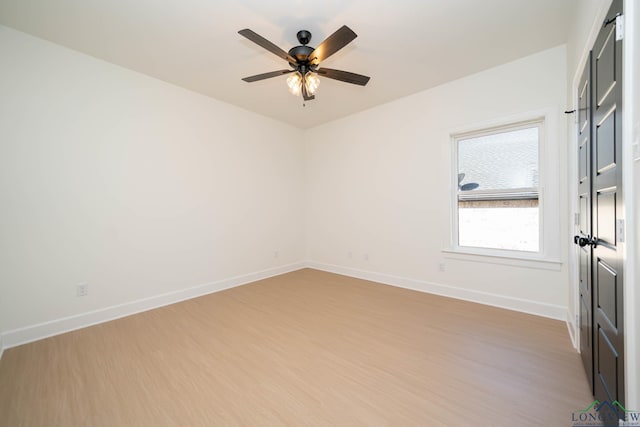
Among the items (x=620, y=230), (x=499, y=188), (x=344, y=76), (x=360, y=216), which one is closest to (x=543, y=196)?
(x=499, y=188)

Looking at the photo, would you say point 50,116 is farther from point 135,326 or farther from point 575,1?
point 575,1

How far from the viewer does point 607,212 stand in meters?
1.27

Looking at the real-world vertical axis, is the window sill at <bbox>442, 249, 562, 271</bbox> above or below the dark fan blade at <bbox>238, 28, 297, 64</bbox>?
below

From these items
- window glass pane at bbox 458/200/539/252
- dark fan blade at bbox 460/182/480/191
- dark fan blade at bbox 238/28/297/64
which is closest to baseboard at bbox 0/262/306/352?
dark fan blade at bbox 238/28/297/64

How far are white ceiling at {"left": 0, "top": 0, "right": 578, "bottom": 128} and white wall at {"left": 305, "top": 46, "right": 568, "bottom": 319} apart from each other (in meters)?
0.36

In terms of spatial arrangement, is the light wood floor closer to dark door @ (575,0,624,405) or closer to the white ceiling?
dark door @ (575,0,624,405)

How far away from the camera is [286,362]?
2.01 metres

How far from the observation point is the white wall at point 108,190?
91.6 inches

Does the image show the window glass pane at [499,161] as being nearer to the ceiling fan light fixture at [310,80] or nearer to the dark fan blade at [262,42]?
the ceiling fan light fixture at [310,80]

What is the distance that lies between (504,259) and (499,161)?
3.91 feet

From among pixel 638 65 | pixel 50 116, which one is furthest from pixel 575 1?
pixel 50 116

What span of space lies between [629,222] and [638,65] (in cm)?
57

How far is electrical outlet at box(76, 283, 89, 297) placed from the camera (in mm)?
2631

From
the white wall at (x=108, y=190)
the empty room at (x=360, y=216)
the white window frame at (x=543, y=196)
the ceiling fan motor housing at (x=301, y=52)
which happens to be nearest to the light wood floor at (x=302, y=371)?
the empty room at (x=360, y=216)
